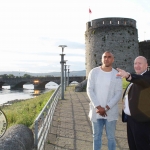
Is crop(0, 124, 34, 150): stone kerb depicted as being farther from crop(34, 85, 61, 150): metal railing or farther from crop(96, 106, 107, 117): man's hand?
crop(96, 106, 107, 117): man's hand

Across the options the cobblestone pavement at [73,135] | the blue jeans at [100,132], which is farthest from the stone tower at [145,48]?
the blue jeans at [100,132]

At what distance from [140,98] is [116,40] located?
23816mm

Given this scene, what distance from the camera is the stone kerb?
4.28m

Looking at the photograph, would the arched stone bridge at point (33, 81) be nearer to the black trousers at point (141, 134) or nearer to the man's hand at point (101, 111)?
the man's hand at point (101, 111)

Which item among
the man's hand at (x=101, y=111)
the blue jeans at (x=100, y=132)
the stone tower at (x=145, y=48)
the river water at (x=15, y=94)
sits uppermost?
the stone tower at (x=145, y=48)

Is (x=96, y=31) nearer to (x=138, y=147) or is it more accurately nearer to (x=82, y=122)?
(x=82, y=122)

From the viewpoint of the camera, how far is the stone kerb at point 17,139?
4.28 m

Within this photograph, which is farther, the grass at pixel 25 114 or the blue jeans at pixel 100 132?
the grass at pixel 25 114

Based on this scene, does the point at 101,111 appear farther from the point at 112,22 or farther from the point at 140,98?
the point at 112,22

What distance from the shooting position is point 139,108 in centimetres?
350

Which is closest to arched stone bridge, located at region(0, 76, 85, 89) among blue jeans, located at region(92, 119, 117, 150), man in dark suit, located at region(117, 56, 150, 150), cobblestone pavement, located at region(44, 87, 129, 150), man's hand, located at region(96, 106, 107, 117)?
cobblestone pavement, located at region(44, 87, 129, 150)

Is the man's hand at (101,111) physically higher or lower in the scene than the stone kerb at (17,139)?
higher

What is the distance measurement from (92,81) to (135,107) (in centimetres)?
94

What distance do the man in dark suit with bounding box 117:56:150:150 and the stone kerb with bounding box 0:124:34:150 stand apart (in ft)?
7.16
